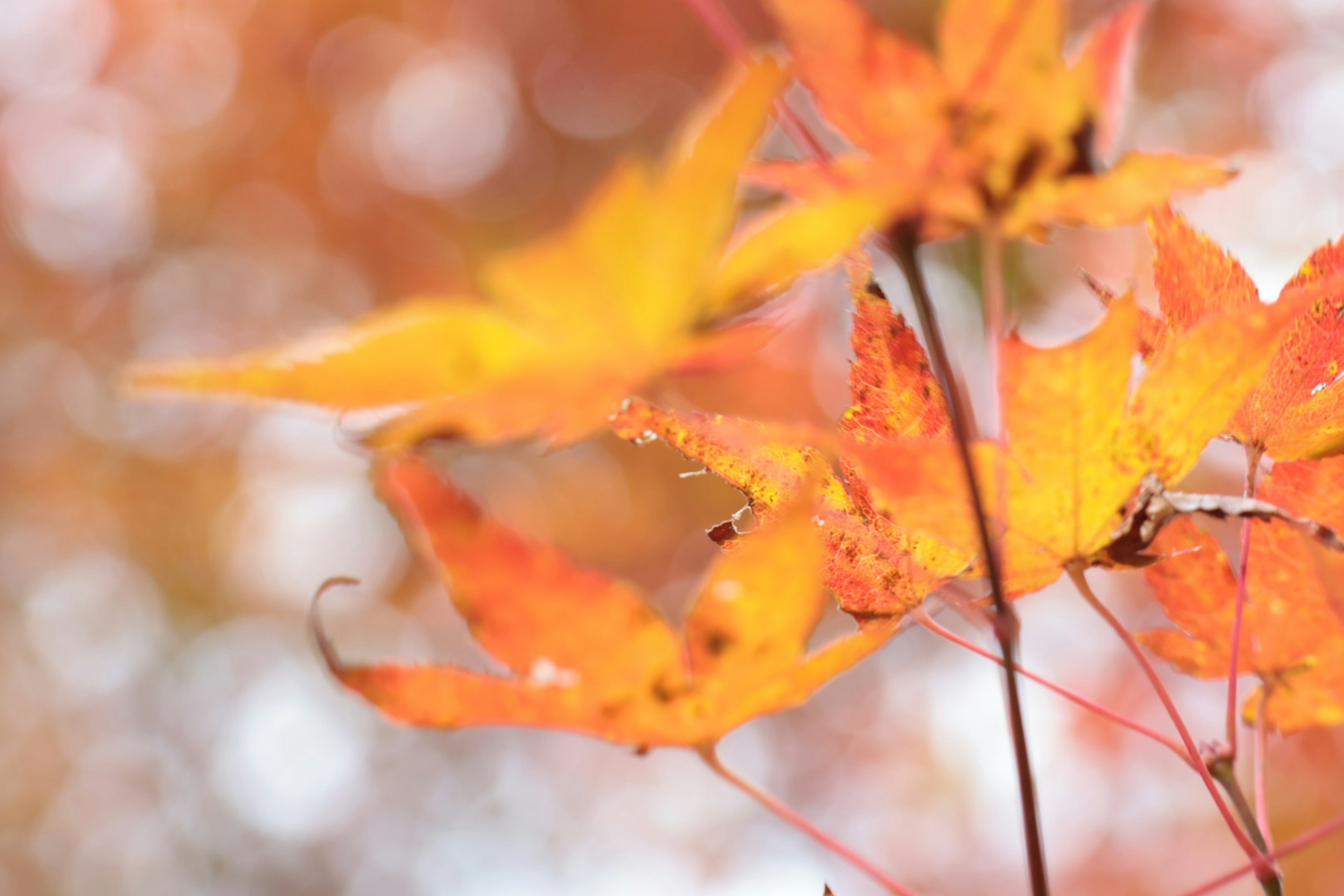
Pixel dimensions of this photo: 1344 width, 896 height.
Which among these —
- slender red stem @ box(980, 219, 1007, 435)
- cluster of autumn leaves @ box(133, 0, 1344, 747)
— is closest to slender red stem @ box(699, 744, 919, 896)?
cluster of autumn leaves @ box(133, 0, 1344, 747)

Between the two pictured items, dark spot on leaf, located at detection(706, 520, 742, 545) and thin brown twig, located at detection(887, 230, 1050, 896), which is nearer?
thin brown twig, located at detection(887, 230, 1050, 896)

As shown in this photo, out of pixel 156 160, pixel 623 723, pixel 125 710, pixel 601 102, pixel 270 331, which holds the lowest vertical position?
pixel 125 710

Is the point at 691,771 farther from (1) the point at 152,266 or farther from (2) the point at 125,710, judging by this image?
(1) the point at 152,266

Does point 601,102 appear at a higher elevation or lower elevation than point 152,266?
higher

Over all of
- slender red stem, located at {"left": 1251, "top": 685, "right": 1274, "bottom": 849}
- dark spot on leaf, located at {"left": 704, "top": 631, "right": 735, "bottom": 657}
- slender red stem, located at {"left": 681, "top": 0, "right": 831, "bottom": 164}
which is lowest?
slender red stem, located at {"left": 1251, "top": 685, "right": 1274, "bottom": 849}

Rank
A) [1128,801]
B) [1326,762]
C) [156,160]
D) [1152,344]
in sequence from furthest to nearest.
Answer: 1. [156,160]
2. [1128,801]
3. [1326,762]
4. [1152,344]

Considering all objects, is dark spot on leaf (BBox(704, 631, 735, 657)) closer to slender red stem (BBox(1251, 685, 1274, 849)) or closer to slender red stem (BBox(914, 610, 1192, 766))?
slender red stem (BBox(914, 610, 1192, 766))

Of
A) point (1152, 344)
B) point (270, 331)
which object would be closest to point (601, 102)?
point (270, 331)
